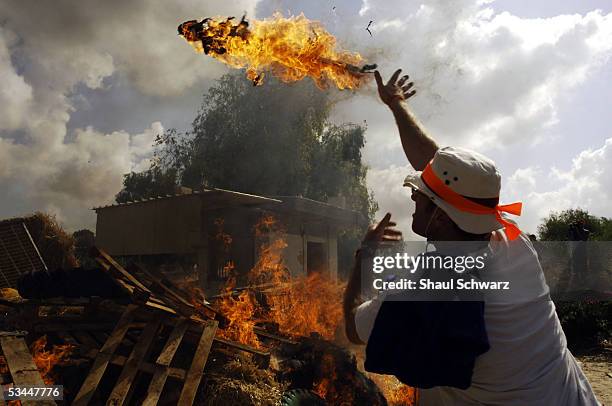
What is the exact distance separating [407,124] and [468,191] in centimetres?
153

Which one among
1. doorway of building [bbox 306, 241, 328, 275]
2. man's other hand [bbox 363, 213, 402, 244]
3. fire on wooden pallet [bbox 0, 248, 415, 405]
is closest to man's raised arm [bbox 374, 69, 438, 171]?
man's other hand [bbox 363, 213, 402, 244]

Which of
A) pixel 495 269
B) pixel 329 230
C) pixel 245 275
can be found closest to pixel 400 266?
pixel 495 269

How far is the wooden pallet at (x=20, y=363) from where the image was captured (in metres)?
5.22

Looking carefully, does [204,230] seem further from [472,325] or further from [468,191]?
[472,325]

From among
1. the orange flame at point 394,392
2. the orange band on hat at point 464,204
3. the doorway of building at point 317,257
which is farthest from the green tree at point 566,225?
the orange band on hat at point 464,204

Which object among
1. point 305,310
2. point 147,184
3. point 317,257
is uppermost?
point 147,184

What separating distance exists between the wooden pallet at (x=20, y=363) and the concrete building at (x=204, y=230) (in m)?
7.60

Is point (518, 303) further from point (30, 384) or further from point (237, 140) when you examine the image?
point (237, 140)

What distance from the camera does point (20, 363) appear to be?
18.2ft

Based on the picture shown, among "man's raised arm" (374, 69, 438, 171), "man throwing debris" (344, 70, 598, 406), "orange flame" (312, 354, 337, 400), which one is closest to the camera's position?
"man throwing debris" (344, 70, 598, 406)

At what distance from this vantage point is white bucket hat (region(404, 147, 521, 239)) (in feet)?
6.41

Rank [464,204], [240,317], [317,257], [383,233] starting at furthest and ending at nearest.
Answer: [317,257], [240,317], [383,233], [464,204]

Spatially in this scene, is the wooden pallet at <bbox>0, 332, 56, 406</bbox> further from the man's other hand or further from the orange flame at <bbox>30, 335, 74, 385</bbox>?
the man's other hand

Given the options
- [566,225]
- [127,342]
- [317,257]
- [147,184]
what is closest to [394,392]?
[127,342]
